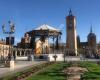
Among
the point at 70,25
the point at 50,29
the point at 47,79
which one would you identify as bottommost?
the point at 47,79

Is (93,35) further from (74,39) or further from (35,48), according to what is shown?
(35,48)

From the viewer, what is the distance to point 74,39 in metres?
99.1

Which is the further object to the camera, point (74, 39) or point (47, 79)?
point (74, 39)

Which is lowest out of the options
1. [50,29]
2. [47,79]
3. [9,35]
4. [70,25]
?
[47,79]

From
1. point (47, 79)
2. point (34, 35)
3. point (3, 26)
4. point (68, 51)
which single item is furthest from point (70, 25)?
point (47, 79)

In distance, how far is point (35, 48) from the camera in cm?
7069

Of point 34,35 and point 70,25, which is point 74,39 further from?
point 34,35

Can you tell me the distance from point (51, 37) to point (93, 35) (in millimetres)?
82062

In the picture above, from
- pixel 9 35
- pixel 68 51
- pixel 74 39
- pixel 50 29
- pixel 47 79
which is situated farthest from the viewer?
pixel 74 39

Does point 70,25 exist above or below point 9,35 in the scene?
above

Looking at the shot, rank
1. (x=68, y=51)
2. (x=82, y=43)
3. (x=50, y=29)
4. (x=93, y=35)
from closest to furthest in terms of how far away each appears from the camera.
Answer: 1. (x=50, y=29)
2. (x=68, y=51)
3. (x=93, y=35)
4. (x=82, y=43)

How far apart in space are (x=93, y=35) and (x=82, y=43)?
17724 millimetres

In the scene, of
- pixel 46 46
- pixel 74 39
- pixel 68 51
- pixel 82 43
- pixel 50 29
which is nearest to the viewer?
pixel 50 29

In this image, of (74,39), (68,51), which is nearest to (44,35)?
(68,51)
